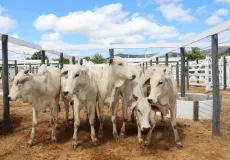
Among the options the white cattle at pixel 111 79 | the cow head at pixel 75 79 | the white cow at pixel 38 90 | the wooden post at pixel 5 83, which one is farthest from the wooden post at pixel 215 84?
→ the wooden post at pixel 5 83

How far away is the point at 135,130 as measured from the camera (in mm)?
7160

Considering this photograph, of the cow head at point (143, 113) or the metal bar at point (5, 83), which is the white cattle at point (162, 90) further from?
the metal bar at point (5, 83)

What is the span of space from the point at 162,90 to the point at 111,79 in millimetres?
1467

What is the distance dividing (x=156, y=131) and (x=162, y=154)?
1.79 meters

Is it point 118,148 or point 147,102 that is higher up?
point 147,102

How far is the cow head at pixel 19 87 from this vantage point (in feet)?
18.1

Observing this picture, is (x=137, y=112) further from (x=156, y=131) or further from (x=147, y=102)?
(x=156, y=131)

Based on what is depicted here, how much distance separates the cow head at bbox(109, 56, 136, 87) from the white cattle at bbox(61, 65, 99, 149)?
580 mm

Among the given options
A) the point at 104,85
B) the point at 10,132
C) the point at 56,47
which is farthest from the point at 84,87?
the point at 56,47

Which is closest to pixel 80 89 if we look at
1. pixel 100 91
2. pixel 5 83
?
pixel 100 91

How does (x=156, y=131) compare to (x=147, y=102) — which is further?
(x=156, y=131)

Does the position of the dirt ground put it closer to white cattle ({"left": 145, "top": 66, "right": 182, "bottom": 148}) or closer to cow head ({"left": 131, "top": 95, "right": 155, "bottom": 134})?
white cattle ({"left": 145, "top": 66, "right": 182, "bottom": 148})

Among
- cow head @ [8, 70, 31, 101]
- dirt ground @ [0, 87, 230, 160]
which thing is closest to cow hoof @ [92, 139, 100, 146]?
dirt ground @ [0, 87, 230, 160]

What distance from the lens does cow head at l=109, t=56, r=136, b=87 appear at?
6.06 meters
